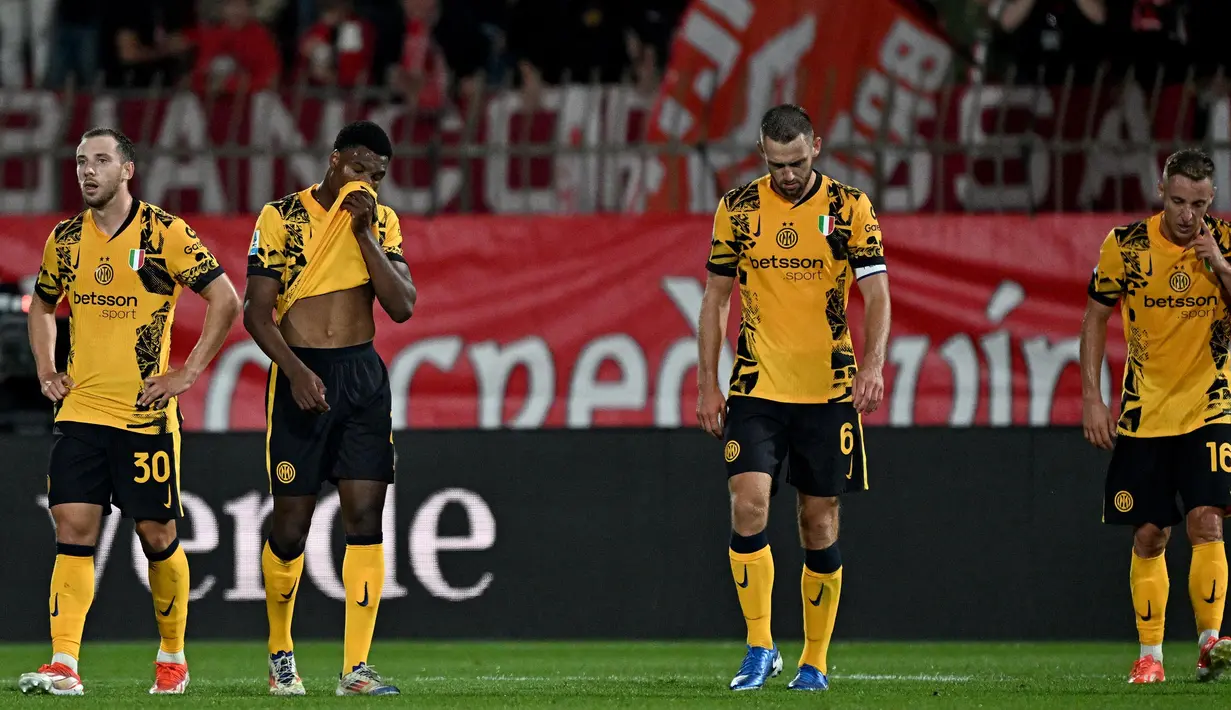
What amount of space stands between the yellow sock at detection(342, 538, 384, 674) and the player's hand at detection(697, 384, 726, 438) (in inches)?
50.8

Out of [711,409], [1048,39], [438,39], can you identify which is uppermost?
[438,39]

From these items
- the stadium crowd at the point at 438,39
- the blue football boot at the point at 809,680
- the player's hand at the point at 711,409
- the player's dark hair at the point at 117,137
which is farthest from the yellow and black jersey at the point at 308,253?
the stadium crowd at the point at 438,39

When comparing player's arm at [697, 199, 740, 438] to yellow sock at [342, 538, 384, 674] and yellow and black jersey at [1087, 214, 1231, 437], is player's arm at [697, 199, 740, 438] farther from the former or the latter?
yellow and black jersey at [1087, 214, 1231, 437]

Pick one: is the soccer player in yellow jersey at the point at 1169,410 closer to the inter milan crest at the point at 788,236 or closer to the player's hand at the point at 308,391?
the inter milan crest at the point at 788,236

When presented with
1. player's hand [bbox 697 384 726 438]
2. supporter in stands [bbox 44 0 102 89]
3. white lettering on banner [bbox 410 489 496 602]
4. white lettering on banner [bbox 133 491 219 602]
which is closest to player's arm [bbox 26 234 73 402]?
player's hand [bbox 697 384 726 438]

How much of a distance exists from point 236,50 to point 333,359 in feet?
26.0

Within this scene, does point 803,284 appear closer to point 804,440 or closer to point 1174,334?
point 804,440

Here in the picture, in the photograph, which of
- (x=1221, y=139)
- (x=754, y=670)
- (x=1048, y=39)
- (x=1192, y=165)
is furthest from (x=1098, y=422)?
(x=1048, y=39)

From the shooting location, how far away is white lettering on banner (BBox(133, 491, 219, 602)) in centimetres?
993

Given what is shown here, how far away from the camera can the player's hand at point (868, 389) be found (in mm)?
6863

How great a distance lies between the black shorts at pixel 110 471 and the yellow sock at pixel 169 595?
0.21 m

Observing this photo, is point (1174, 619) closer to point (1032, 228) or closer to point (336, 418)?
point (1032, 228)

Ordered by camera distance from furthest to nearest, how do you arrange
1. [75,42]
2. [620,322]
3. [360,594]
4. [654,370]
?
[75,42] < [620,322] < [654,370] < [360,594]

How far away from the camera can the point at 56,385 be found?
700 cm
